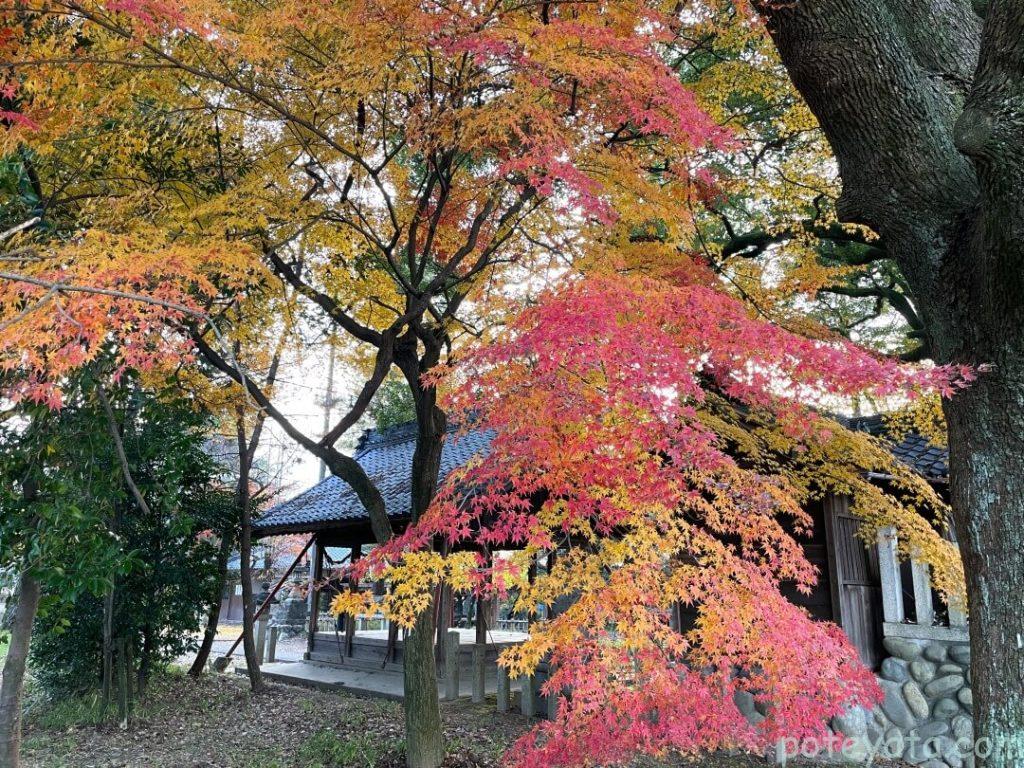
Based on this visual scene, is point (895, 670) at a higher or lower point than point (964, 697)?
higher

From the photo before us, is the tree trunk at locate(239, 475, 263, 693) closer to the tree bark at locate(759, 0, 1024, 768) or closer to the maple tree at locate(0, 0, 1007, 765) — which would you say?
the maple tree at locate(0, 0, 1007, 765)

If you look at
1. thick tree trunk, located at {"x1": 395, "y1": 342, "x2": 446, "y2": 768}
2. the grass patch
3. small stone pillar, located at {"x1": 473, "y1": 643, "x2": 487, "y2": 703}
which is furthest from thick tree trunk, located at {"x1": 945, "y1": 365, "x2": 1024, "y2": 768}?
small stone pillar, located at {"x1": 473, "y1": 643, "x2": 487, "y2": 703}

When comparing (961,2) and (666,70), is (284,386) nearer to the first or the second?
(666,70)

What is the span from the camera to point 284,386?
1262cm

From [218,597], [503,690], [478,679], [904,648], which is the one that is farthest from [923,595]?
[218,597]

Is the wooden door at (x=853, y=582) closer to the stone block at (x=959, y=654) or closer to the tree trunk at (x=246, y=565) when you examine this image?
the stone block at (x=959, y=654)

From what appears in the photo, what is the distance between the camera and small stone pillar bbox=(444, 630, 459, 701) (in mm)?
9281

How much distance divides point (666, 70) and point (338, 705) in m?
8.90

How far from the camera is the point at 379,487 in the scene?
12.2 m

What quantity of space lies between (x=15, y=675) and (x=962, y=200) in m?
8.48

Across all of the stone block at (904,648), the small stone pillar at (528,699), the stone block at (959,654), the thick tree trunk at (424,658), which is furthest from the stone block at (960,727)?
the thick tree trunk at (424,658)

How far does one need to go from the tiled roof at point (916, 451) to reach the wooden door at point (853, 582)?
95 cm

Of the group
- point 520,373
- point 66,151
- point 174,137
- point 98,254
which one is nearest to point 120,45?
point 174,137

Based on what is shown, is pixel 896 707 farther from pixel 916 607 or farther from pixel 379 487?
pixel 379 487
